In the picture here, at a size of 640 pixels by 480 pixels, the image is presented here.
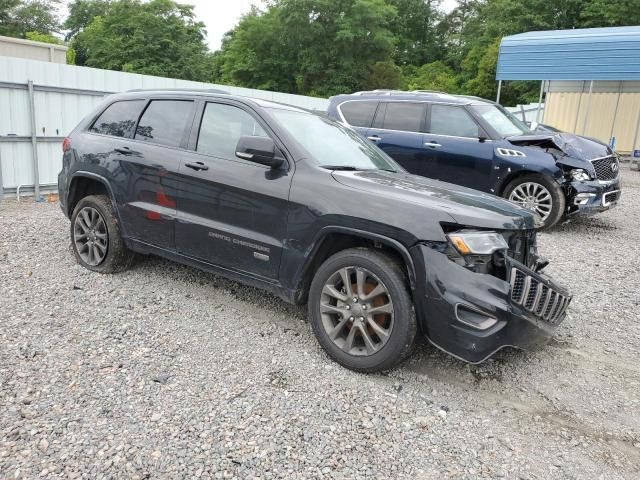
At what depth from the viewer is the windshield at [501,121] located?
7828 mm

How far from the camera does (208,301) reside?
4.51 metres

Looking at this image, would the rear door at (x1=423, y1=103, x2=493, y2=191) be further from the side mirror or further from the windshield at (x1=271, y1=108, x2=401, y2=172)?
the side mirror

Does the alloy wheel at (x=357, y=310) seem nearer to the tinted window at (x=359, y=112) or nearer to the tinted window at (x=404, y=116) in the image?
the tinted window at (x=404, y=116)

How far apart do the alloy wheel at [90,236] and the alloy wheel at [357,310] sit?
245 cm

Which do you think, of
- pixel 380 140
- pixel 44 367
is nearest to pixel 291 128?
pixel 44 367

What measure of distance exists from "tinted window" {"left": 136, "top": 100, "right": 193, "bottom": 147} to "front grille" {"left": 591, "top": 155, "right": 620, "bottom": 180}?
586cm

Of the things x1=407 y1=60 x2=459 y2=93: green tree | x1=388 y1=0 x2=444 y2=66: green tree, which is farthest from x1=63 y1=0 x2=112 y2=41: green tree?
x1=407 y1=60 x2=459 y2=93: green tree

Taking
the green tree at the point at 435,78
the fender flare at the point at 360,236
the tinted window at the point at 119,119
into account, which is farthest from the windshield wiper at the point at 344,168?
the green tree at the point at 435,78

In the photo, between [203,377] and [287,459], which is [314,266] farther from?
[287,459]

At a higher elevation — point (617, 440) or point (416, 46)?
point (416, 46)

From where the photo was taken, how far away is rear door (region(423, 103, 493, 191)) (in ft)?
25.2

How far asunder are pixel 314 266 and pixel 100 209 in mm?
2317

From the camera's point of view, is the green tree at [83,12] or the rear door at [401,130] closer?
the rear door at [401,130]

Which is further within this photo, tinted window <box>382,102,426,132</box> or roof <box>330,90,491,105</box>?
tinted window <box>382,102,426,132</box>
